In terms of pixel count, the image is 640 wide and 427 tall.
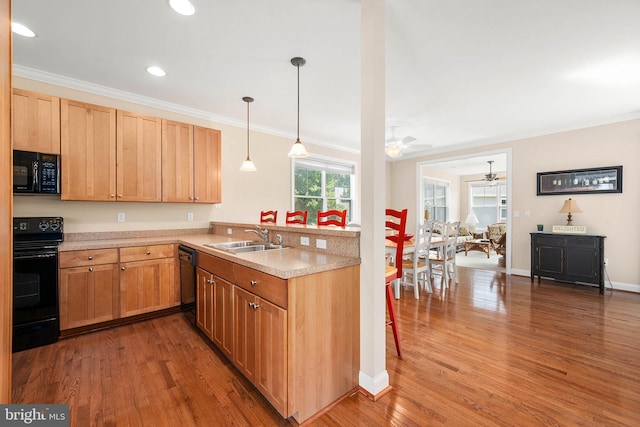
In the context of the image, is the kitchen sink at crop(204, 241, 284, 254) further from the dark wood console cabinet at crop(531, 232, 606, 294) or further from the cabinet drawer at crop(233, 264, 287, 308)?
the dark wood console cabinet at crop(531, 232, 606, 294)

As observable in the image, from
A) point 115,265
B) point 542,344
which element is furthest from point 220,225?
point 542,344

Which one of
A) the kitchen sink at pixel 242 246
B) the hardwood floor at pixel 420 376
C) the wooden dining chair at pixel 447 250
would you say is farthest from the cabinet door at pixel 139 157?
the wooden dining chair at pixel 447 250

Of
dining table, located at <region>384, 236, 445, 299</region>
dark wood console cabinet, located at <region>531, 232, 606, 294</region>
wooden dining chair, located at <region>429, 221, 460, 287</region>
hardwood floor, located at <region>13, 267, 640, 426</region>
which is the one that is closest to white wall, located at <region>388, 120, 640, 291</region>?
dark wood console cabinet, located at <region>531, 232, 606, 294</region>

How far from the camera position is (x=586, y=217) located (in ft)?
14.6

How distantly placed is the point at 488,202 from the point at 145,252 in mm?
10404

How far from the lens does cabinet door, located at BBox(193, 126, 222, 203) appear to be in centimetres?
364

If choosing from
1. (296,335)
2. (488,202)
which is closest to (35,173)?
(296,335)

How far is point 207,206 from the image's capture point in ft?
13.3

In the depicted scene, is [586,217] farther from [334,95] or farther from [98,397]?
[98,397]

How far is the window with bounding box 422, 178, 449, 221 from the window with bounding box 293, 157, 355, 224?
274 centimetres

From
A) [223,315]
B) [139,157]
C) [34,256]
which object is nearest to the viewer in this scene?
[223,315]

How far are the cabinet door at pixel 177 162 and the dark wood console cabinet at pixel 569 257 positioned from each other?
5.65 m

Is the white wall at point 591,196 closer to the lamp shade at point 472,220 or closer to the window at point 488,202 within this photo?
the lamp shade at point 472,220

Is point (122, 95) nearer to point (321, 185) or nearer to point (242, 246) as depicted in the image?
point (242, 246)
